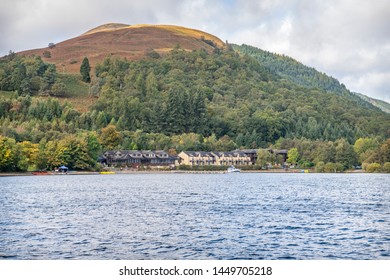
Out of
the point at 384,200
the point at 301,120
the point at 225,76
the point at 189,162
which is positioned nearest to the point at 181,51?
the point at 225,76

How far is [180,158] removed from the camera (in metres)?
103

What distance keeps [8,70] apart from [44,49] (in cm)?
6233

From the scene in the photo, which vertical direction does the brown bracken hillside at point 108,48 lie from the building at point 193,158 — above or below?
above

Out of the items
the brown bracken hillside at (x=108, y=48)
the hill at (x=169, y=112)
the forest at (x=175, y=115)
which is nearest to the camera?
the forest at (x=175, y=115)

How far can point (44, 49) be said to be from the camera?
187 m

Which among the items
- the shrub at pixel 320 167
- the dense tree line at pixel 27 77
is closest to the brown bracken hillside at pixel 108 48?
the dense tree line at pixel 27 77

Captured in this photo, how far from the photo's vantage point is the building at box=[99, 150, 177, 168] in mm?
94750

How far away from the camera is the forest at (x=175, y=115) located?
80.3m

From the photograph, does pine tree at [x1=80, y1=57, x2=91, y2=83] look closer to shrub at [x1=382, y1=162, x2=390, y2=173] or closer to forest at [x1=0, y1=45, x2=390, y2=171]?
forest at [x1=0, y1=45, x2=390, y2=171]

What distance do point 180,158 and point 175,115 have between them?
17757mm

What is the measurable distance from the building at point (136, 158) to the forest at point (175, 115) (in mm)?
2692

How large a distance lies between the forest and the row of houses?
2.93m


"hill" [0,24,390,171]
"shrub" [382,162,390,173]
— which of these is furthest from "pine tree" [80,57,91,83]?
"shrub" [382,162,390,173]

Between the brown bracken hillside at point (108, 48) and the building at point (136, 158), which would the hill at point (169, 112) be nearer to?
the brown bracken hillside at point (108, 48)
